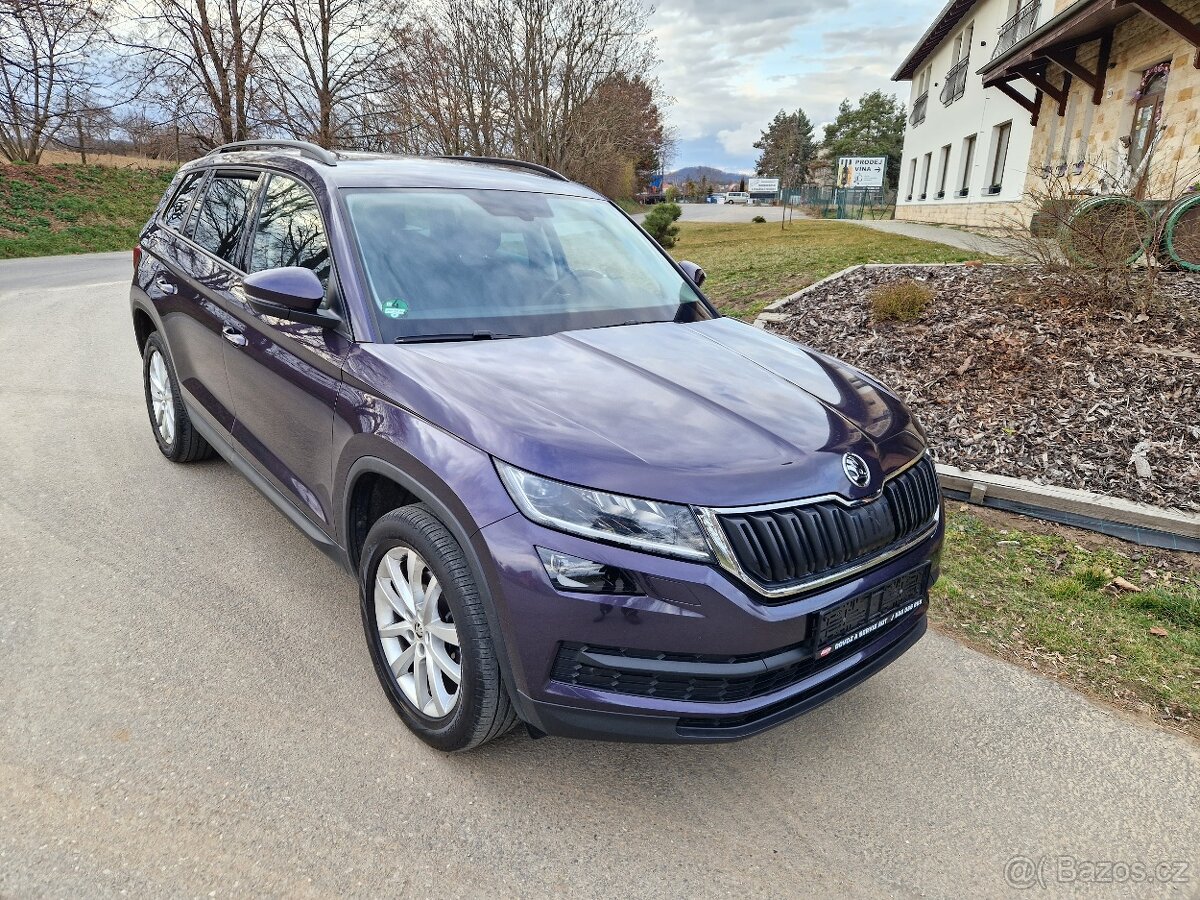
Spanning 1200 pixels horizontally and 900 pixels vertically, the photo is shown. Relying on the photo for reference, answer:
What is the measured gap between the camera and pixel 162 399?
16.3 ft

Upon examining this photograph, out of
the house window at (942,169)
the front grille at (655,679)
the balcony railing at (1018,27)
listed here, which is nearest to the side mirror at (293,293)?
the front grille at (655,679)

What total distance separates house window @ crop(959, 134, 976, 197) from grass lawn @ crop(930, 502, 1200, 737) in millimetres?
26422

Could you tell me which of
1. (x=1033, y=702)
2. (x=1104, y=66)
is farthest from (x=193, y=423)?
(x=1104, y=66)

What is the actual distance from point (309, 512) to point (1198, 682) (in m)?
3.52

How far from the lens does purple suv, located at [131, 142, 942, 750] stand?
6.91 ft

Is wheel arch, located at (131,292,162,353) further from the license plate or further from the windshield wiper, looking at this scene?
the license plate

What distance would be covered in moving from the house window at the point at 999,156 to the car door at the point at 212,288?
24475mm

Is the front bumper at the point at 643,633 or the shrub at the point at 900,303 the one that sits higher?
the shrub at the point at 900,303

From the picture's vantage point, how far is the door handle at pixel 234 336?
352 cm

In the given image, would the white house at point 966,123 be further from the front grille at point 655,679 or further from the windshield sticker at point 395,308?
the front grille at point 655,679

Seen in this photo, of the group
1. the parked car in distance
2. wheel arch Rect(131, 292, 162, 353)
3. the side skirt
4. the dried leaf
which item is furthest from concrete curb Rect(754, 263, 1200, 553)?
the parked car in distance

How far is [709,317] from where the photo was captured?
3668 millimetres

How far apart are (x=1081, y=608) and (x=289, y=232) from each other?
12.7ft

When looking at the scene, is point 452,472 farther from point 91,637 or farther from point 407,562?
point 91,637
